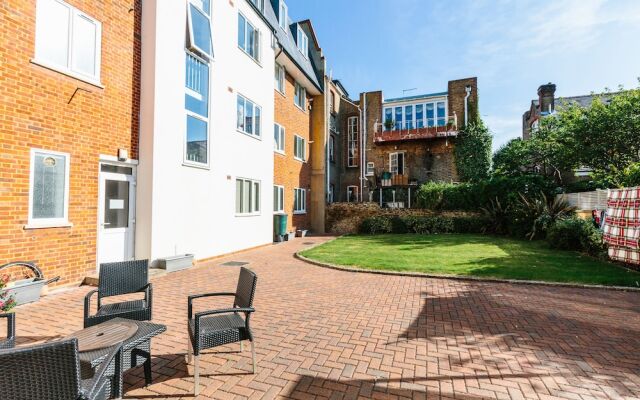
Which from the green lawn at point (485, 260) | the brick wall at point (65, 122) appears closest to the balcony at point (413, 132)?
the green lawn at point (485, 260)

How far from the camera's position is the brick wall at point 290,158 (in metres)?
15.8

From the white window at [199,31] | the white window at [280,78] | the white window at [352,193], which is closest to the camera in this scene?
the white window at [199,31]

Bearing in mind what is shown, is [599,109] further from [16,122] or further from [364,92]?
[16,122]

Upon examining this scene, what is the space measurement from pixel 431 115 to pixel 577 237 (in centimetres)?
1595

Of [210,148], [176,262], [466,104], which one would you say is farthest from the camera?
[466,104]

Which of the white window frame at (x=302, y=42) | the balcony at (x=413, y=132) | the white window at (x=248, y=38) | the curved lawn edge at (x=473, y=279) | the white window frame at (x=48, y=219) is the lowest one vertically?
the curved lawn edge at (x=473, y=279)

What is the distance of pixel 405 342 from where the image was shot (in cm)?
419

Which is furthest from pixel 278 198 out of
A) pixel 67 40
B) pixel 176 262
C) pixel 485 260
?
pixel 67 40

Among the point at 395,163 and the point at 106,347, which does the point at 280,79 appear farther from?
the point at 106,347

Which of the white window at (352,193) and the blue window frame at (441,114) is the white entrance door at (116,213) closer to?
the white window at (352,193)

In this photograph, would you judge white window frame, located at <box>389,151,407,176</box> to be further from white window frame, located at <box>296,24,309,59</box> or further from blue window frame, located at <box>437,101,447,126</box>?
white window frame, located at <box>296,24,309,59</box>

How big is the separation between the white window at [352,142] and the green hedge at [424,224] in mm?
8423

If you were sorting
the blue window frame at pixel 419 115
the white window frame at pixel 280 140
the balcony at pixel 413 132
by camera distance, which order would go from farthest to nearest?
the blue window frame at pixel 419 115 → the balcony at pixel 413 132 → the white window frame at pixel 280 140

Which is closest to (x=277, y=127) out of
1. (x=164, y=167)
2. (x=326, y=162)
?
(x=326, y=162)
